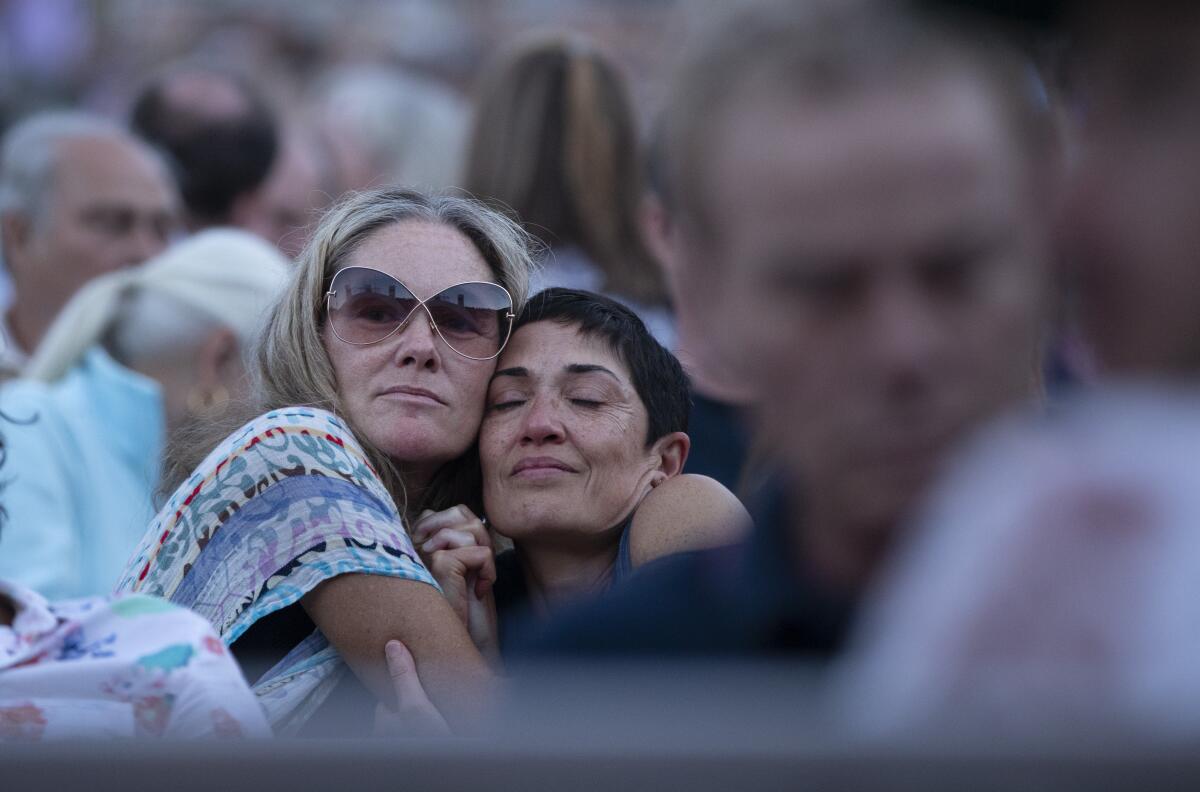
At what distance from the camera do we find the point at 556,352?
252cm

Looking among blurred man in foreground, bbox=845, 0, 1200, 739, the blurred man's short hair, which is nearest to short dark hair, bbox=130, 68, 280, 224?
the blurred man's short hair

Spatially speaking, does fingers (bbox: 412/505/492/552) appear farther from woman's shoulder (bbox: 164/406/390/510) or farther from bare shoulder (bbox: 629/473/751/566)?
bare shoulder (bbox: 629/473/751/566)

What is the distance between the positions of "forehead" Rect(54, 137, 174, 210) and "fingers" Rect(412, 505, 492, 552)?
2.41 metres

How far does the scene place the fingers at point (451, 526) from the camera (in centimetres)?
247

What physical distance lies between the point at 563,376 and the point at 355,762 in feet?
5.10

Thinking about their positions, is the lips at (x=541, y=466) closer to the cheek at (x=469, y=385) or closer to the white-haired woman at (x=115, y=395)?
the cheek at (x=469, y=385)

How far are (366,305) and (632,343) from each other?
44 centimetres

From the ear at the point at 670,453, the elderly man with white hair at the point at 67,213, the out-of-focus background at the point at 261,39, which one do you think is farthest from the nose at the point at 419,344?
the out-of-focus background at the point at 261,39

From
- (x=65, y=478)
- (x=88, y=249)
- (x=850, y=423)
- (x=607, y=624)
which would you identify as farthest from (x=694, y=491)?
(x=88, y=249)

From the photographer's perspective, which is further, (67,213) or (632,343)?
(67,213)

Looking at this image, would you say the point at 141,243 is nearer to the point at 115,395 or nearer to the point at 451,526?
the point at 115,395

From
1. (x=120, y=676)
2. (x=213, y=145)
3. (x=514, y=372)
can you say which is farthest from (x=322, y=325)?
(x=213, y=145)

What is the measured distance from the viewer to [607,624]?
52.0 inches

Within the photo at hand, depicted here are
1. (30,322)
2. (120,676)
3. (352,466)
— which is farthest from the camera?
(30,322)
